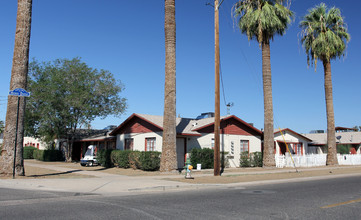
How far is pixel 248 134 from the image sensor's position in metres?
27.9

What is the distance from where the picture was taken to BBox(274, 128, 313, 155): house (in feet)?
105

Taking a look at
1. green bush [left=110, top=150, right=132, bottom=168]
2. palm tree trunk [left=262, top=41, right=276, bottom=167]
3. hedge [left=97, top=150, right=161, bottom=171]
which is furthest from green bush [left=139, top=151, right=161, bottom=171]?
palm tree trunk [left=262, top=41, right=276, bottom=167]

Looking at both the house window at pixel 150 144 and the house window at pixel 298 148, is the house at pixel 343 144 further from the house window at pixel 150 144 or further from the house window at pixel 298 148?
the house window at pixel 150 144

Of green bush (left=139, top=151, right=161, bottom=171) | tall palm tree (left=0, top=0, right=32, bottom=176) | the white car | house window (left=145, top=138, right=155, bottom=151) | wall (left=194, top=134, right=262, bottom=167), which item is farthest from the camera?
the white car

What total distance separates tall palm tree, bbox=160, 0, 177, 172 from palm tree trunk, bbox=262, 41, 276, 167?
8.61 m

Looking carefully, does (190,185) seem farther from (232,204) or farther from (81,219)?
(81,219)

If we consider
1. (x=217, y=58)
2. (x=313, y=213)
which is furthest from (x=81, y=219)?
(x=217, y=58)

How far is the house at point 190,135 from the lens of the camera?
24.0m

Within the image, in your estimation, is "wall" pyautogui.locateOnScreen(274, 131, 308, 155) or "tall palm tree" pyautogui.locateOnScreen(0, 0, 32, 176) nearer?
"tall palm tree" pyautogui.locateOnScreen(0, 0, 32, 176)

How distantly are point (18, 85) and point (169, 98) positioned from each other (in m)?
7.89

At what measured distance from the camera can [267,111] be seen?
24.1 m

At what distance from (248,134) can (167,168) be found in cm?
1160

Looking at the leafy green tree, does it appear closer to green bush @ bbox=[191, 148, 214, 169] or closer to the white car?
the white car

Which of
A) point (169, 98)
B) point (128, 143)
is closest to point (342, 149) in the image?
point (128, 143)
